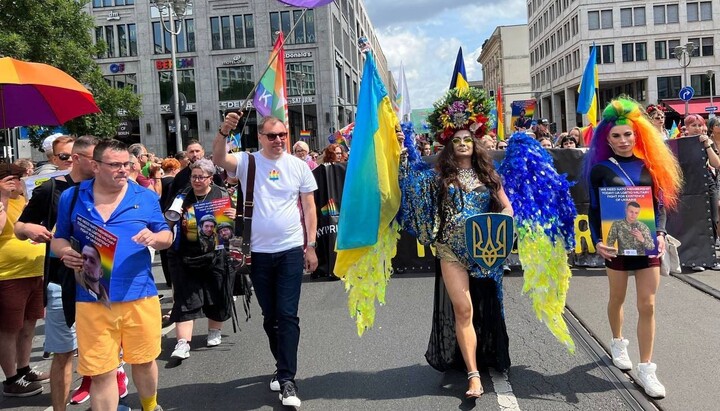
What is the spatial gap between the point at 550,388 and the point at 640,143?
1.87 meters

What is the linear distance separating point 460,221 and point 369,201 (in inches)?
26.0

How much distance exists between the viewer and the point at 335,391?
4422 millimetres

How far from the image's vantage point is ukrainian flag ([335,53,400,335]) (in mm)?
4375

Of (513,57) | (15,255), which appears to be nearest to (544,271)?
(15,255)

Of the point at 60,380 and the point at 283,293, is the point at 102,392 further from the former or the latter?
the point at 283,293

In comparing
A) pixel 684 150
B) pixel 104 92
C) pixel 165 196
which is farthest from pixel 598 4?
pixel 165 196

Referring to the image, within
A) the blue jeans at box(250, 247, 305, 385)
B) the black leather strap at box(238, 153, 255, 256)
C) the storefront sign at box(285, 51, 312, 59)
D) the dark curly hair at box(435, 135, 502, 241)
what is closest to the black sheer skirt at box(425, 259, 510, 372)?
the dark curly hair at box(435, 135, 502, 241)

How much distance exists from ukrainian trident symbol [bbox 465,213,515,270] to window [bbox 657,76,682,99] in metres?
61.3

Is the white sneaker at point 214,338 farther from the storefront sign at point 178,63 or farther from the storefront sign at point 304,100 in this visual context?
the storefront sign at point 178,63

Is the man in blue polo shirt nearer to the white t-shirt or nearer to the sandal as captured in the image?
the white t-shirt

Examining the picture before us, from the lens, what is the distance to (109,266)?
3.44m

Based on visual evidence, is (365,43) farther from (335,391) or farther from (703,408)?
(703,408)

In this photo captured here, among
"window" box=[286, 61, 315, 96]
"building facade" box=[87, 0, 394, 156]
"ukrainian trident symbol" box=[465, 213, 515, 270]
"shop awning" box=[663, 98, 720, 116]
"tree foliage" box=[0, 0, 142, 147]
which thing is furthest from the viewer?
"window" box=[286, 61, 315, 96]

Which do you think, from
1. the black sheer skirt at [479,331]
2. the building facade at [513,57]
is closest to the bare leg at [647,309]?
the black sheer skirt at [479,331]
